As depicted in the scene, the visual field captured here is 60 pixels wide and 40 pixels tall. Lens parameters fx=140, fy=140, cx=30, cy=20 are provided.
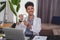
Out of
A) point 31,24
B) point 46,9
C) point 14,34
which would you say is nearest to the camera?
point 14,34

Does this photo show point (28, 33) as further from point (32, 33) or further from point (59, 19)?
point (59, 19)

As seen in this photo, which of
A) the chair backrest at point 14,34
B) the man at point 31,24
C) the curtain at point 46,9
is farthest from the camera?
the curtain at point 46,9

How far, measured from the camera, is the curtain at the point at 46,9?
17.1 feet

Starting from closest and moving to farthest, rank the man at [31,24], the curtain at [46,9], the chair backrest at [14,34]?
1. the chair backrest at [14,34]
2. the man at [31,24]
3. the curtain at [46,9]

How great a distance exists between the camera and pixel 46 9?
526 centimetres

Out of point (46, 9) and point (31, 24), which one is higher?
point (46, 9)

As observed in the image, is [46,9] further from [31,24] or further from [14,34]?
[14,34]

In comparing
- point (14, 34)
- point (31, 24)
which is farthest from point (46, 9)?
point (14, 34)

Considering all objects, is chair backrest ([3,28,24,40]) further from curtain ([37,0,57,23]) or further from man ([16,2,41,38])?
curtain ([37,0,57,23])

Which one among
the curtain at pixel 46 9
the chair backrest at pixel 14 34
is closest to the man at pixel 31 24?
the chair backrest at pixel 14 34

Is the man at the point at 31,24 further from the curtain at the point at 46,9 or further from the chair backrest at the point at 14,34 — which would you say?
the curtain at the point at 46,9

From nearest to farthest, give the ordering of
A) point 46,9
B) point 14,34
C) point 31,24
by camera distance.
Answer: point 14,34 → point 31,24 → point 46,9

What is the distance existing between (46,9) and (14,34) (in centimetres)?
355

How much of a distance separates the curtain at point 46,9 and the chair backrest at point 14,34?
11.2 feet
